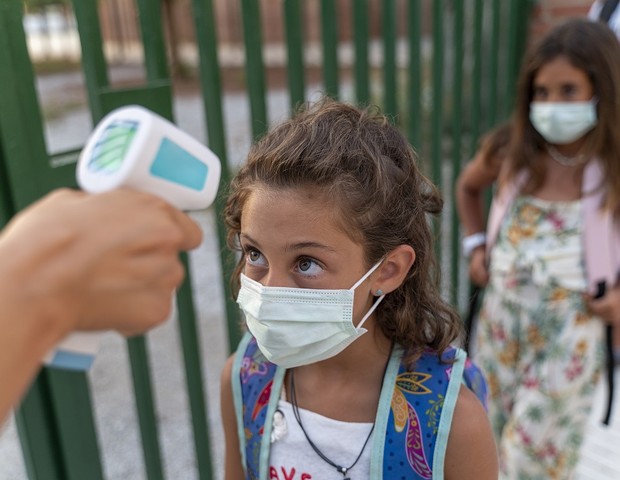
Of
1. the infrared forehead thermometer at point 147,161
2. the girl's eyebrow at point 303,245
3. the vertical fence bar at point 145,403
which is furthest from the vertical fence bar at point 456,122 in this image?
the infrared forehead thermometer at point 147,161

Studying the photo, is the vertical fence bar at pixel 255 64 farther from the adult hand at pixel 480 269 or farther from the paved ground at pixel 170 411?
the adult hand at pixel 480 269

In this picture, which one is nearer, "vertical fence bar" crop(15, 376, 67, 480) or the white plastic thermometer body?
the white plastic thermometer body

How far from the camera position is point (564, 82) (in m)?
2.54

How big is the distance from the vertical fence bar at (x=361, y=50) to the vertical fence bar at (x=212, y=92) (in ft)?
2.53

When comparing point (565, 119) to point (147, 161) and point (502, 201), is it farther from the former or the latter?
point (147, 161)

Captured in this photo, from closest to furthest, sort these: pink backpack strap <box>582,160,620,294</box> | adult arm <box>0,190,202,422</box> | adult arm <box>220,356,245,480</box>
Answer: adult arm <box>0,190,202,422</box>, adult arm <box>220,356,245,480</box>, pink backpack strap <box>582,160,620,294</box>

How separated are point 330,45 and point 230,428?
160 centimetres

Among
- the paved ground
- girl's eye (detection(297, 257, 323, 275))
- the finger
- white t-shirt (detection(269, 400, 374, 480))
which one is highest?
the finger

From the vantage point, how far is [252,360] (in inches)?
63.6

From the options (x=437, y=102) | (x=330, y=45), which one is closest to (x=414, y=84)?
(x=437, y=102)

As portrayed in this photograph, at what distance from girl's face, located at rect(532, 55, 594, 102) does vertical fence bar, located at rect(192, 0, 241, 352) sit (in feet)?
4.52

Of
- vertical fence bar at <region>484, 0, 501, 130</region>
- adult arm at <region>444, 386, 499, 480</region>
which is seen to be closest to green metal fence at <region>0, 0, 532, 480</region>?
vertical fence bar at <region>484, 0, 501, 130</region>

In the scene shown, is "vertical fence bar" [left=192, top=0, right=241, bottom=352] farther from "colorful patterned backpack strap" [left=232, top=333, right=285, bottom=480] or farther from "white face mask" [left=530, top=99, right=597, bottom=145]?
"white face mask" [left=530, top=99, right=597, bottom=145]

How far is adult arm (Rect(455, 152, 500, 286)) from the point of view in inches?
114
